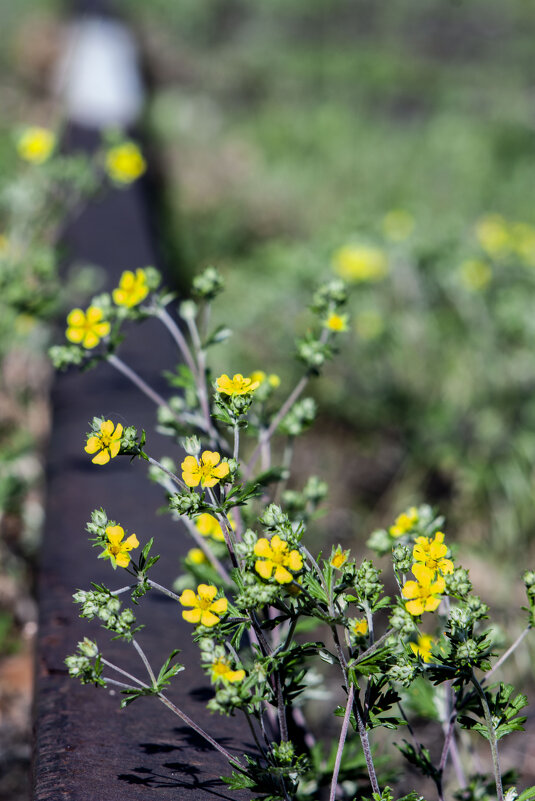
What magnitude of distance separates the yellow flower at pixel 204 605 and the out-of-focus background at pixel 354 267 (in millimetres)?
923

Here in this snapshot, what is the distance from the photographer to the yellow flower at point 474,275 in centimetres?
317

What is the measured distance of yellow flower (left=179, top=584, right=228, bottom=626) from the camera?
3.13 feet

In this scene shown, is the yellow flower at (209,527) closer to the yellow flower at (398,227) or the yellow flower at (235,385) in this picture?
the yellow flower at (235,385)

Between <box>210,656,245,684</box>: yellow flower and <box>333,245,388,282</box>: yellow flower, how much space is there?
Result: 2356mm

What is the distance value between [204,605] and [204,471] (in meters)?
0.18

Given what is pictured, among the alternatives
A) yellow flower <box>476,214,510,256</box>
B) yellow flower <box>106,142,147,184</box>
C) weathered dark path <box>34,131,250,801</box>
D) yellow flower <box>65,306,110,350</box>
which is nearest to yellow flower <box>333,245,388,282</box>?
yellow flower <box>476,214,510,256</box>

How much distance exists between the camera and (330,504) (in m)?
2.80

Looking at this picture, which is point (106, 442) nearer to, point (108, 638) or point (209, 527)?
point (209, 527)

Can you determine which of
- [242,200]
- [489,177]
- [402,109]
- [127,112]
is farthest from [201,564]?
[402,109]

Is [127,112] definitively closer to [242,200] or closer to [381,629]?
[242,200]

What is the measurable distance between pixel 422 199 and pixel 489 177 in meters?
1.19

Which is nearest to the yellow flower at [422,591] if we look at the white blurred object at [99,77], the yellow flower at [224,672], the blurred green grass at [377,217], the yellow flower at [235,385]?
the yellow flower at [224,672]

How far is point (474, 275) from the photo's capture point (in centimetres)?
319

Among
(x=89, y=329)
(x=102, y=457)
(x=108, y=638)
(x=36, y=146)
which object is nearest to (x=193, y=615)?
(x=102, y=457)
